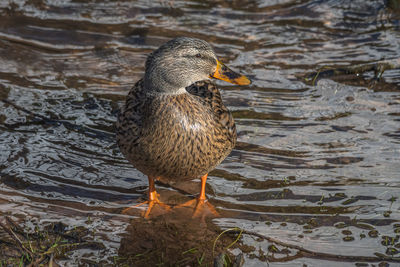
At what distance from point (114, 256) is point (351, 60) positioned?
425 centimetres

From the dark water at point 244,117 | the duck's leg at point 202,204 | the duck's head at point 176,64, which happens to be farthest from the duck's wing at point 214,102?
the dark water at point 244,117

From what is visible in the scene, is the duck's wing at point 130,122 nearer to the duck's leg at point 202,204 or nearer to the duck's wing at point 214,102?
the duck's wing at point 214,102

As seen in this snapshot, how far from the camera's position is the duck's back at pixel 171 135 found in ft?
13.9

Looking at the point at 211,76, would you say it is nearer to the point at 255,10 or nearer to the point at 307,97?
the point at 307,97

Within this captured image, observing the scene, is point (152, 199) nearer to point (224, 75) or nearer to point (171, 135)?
point (171, 135)

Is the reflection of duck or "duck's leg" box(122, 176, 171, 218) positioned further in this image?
"duck's leg" box(122, 176, 171, 218)

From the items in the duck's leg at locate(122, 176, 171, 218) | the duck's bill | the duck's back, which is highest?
the duck's bill

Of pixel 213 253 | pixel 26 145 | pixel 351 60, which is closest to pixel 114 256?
pixel 213 253

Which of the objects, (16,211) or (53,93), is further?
(53,93)

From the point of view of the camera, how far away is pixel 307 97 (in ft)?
21.1

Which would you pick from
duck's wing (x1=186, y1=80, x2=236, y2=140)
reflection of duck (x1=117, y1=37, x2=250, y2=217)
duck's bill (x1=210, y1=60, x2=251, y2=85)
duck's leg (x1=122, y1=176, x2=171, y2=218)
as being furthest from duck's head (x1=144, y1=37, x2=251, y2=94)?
duck's leg (x1=122, y1=176, x2=171, y2=218)

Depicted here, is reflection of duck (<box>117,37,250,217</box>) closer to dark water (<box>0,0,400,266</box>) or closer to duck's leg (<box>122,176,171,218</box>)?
duck's leg (<box>122,176,171,218</box>)

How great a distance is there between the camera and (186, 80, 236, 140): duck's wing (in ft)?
15.3

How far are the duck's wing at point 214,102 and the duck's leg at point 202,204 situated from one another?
19.1 inches
